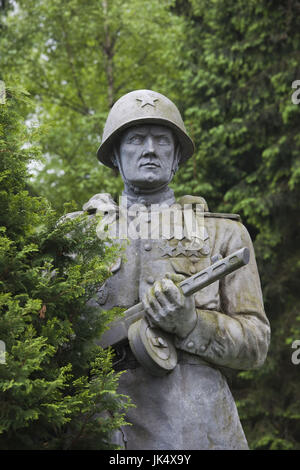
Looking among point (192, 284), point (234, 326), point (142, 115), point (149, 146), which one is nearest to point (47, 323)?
point (192, 284)

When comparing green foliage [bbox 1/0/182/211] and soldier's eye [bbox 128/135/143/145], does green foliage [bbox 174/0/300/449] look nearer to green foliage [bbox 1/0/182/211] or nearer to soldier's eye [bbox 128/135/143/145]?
green foliage [bbox 1/0/182/211]

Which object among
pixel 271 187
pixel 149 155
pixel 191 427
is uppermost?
pixel 271 187

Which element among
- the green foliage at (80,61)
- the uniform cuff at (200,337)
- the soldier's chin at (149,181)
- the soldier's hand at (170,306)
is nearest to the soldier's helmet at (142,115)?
the soldier's chin at (149,181)

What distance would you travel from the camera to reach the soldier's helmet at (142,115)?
5.38m

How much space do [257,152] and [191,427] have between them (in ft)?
32.2

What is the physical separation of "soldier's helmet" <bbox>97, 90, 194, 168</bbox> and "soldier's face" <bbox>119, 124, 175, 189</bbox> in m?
0.06

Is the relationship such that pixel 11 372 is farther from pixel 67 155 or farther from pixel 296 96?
pixel 67 155

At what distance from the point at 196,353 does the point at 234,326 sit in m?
0.28

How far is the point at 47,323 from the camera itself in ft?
13.9

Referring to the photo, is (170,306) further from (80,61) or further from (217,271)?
(80,61)

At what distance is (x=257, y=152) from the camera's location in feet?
46.3

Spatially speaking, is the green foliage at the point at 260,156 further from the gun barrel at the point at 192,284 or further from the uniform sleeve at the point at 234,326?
the gun barrel at the point at 192,284

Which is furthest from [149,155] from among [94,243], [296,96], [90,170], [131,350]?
[90,170]

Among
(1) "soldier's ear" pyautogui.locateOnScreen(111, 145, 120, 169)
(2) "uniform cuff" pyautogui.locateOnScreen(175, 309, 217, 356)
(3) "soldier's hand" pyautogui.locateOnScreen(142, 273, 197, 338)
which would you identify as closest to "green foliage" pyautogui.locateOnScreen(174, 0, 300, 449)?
(1) "soldier's ear" pyautogui.locateOnScreen(111, 145, 120, 169)
